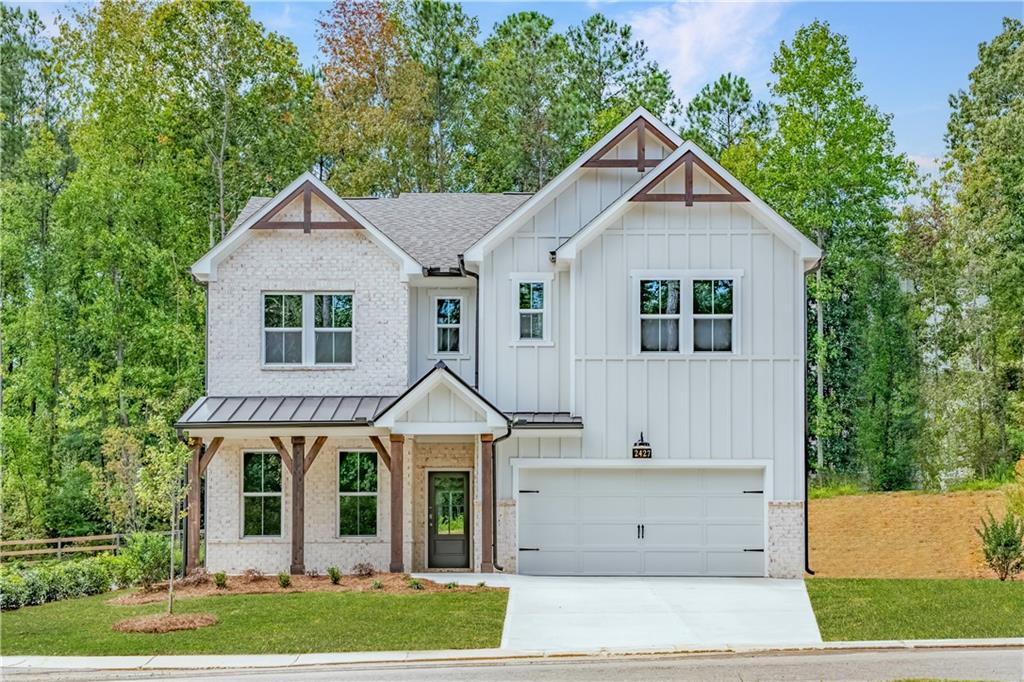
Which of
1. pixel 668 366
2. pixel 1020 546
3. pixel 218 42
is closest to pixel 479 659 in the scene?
pixel 668 366

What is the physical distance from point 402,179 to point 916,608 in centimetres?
2988

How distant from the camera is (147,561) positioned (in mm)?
22281

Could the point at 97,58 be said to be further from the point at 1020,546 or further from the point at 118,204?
the point at 1020,546

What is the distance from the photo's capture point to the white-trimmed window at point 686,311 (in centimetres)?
2312

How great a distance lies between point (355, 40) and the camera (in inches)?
1778

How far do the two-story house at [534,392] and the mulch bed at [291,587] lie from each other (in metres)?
1.18

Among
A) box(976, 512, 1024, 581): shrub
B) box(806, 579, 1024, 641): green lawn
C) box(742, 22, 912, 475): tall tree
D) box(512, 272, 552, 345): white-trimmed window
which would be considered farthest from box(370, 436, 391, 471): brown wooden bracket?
box(742, 22, 912, 475): tall tree

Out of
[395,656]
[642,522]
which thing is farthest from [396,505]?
[395,656]

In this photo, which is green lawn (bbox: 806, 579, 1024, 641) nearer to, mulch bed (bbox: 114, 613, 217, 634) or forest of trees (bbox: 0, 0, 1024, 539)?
mulch bed (bbox: 114, 613, 217, 634)

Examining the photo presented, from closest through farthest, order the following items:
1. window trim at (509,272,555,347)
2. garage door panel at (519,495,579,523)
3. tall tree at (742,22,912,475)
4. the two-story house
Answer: the two-story house → garage door panel at (519,495,579,523) → window trim at (509,272,555,347) → tall tree at (742,22,912,475)

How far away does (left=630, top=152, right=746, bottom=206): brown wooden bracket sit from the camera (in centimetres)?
2291

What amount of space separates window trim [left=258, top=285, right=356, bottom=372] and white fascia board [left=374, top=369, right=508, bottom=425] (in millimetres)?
2485

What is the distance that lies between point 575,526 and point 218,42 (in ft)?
74.8

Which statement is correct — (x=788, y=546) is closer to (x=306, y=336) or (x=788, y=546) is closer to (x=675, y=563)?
(x=675, y=563)
